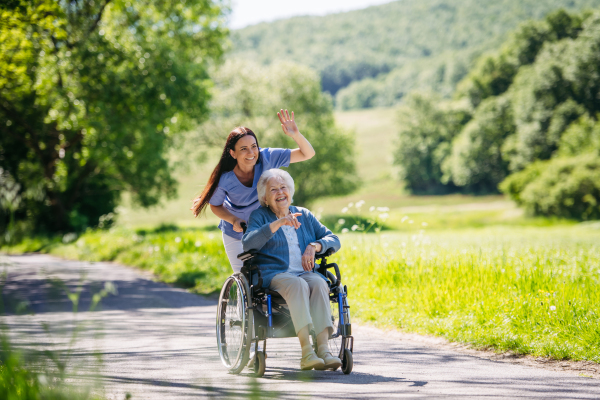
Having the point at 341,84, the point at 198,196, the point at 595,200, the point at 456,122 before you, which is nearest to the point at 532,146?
the point at 595,200

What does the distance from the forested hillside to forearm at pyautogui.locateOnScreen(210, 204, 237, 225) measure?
91987 mm

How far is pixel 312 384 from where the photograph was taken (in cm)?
402

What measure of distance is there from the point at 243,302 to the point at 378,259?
14.5 ft

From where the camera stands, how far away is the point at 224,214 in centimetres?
516

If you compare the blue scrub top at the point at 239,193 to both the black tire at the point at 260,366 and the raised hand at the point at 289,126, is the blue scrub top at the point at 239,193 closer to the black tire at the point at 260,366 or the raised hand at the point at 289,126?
the raised hand at the point at 289,126

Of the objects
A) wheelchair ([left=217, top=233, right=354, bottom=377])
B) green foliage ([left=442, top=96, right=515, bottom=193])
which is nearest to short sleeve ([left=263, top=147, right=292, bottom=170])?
wheelchair ([left=217, top=233, right=354, bottom=377])

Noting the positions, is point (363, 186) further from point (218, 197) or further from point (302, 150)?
point (218, 197)

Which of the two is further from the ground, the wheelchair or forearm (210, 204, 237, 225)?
forearm (210, 204, 237, 225)

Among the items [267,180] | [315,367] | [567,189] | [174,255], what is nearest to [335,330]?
[315,367]

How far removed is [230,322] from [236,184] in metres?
1.15

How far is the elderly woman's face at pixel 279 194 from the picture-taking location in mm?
4742

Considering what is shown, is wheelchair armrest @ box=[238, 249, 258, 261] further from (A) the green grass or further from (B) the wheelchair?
(A) the green grass

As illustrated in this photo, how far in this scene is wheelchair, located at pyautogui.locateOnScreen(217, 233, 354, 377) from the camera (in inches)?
171

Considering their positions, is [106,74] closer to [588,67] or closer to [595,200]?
[595,200]
